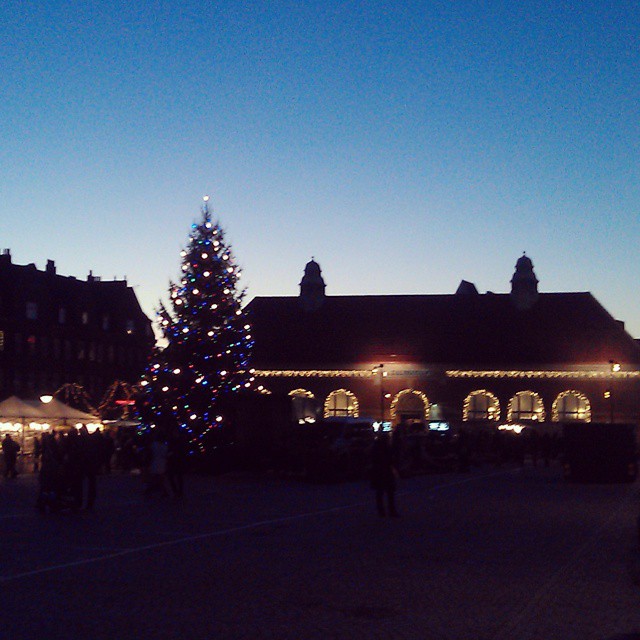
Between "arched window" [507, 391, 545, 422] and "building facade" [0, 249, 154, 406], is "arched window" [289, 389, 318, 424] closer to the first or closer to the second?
"building facade" [0, 249, 154, 406]

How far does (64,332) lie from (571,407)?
128 feet

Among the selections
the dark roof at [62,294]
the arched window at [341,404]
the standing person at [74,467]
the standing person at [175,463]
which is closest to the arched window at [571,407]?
the arched window at [341,404]

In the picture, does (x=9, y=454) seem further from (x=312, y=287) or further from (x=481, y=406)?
(x=312, y=287)

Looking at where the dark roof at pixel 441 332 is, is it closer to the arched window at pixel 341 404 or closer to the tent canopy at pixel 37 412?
the arched window at pixel 341 404

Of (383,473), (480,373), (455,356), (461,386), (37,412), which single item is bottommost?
(383,473)

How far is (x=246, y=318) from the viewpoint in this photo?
148ft

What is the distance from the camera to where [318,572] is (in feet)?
46.4

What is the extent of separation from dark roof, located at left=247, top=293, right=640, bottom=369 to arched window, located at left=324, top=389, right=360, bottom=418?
2514 millimetres

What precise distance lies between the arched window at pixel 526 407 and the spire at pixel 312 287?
1993cm

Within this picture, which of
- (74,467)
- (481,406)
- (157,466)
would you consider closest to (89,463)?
(74,467)

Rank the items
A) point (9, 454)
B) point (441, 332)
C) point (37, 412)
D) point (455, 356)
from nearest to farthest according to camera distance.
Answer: point (9, 454)
point (37, 412)
point (455, 356)
point (441, 332)

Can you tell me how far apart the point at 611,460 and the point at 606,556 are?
83.2ft

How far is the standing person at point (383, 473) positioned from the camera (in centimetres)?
2347

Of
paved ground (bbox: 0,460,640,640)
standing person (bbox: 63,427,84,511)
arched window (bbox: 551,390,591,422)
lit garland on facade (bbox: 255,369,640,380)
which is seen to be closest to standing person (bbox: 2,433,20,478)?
paved ground (bbox: 0,460,640,640)
